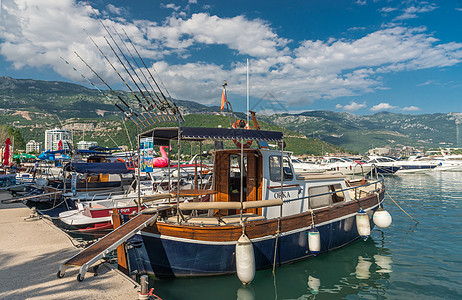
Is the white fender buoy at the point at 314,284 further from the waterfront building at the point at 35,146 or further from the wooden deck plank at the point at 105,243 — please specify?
the waterfront building at the point at 35,146

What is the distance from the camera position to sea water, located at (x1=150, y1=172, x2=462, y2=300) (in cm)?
668

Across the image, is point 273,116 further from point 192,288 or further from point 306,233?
point 192,288

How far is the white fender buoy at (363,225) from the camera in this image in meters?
9.37

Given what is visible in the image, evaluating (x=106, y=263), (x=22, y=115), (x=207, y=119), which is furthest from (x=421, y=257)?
(x=22, y=115)

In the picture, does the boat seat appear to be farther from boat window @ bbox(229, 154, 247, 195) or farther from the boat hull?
boat window @ bbox(229, 154, 247, 195)

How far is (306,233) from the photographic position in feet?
26.3

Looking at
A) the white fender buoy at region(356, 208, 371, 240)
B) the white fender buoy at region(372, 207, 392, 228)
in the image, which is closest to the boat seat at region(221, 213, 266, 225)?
the white fender buoy at region(356, 208, 371, 240)

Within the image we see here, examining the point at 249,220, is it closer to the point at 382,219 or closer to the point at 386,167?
the point at 382,219

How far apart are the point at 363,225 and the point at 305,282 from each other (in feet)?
11.0

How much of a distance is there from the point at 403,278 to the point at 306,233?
299cm

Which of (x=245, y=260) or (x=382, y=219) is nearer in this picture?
(x=245, y=260)

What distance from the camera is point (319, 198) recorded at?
9289 mm

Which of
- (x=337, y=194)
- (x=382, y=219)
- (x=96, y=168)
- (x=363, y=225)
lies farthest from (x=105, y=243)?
(x=96, y=168)

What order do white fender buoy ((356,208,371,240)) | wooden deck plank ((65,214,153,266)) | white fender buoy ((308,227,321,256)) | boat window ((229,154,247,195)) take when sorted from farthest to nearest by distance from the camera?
1. white fender buoy ((356,208,371,240))
2. boat window ((229,154,247,195))
3. white fender buoy ((308,227,321,256))
4. wooden deck plank ((65,214,153,266))
